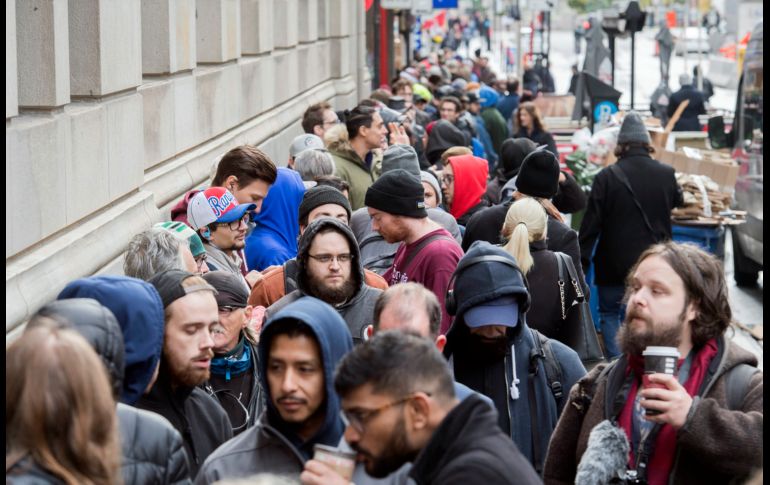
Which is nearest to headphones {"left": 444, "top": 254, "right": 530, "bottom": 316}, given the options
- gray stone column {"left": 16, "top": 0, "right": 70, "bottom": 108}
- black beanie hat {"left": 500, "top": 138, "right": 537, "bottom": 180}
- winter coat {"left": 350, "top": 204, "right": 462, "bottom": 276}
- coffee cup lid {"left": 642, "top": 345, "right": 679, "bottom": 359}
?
coffee cup lid {"left": 642, "top": 345, "right": 679, "bottom": 359}

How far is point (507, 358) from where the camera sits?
515cm

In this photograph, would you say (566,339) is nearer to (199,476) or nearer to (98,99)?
(98,99)

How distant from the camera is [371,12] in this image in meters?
33.8

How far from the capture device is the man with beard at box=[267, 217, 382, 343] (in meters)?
5.68

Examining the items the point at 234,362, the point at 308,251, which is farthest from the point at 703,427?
the point at 308,251

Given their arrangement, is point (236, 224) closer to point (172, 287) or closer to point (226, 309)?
point (226, 309)

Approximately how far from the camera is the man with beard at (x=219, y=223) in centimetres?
672

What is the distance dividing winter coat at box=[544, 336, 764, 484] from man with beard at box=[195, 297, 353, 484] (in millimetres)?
960

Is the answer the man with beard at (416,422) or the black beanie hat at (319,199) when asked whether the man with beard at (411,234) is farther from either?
the man with beard at (416,422)

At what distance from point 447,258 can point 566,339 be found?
2.60ft

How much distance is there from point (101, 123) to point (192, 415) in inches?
122

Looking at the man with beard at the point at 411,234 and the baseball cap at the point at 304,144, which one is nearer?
the man with beard at the point at 411,234

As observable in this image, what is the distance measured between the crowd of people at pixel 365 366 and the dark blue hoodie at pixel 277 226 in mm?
31

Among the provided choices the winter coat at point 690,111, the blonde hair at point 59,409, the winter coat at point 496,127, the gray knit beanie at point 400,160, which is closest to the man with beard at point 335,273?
the blonde hair at point 59,409
